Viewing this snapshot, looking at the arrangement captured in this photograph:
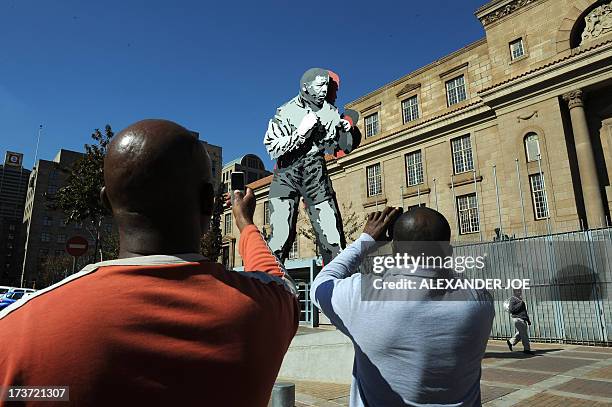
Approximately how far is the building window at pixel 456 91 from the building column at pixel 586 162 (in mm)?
7428

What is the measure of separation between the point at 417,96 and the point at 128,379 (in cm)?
3237

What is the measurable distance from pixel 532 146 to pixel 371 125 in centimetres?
1375

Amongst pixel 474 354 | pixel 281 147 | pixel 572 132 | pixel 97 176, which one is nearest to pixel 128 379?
pixel 474 354

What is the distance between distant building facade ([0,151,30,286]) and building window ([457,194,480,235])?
3178 inches

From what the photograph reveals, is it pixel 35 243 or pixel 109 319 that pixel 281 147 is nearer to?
pixel 109 319

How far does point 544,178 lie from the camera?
70.3 feet

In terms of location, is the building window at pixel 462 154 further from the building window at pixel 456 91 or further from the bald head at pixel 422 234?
the bald head at pixel 422 234

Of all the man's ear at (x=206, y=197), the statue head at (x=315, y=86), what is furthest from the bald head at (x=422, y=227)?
the statue head at (x=315, y=86)

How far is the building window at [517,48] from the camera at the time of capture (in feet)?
78.9

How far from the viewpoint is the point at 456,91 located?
93.5 ft

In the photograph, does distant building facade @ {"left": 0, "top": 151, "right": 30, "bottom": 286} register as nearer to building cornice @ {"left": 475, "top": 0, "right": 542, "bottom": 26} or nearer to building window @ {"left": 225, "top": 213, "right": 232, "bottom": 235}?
building window @ {"left": 225, "top": 213, "right": 232, "bottom": 235}

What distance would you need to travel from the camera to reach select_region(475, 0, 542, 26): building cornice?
2427cm

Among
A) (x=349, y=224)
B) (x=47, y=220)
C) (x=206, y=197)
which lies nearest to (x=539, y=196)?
(x=349, y=224)

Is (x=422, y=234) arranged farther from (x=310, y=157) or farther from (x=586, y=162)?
(x=586, y=162)
